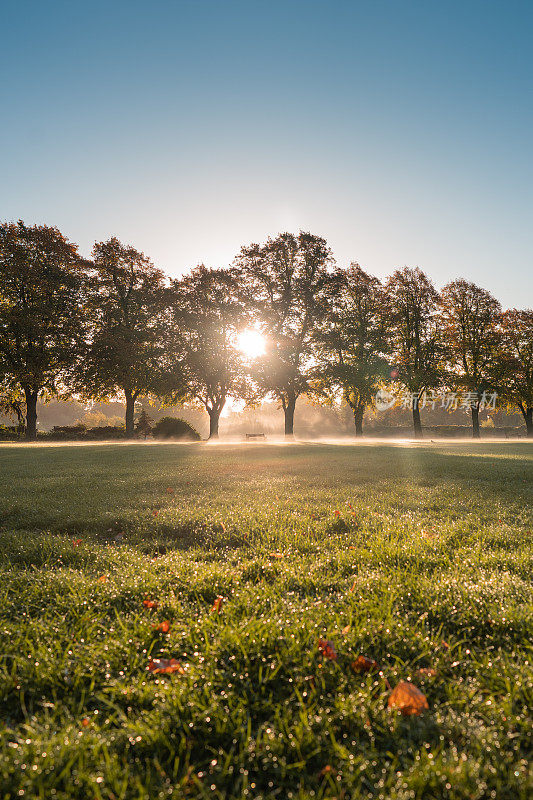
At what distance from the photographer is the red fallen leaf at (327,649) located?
2.15 meters

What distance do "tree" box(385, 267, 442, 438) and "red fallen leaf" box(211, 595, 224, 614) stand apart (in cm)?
3563

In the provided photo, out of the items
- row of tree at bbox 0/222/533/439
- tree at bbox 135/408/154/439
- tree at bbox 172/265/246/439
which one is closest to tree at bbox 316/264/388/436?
row of tree at bbox 0/222/533/439

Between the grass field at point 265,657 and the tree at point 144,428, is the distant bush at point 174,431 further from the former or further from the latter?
the grass field at point 265,657

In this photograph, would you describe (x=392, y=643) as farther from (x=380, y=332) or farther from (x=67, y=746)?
(x=380, y=332)

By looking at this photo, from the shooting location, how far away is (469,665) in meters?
2.12

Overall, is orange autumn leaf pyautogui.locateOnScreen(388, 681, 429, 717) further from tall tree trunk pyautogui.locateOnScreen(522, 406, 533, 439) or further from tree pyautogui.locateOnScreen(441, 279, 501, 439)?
tall tree trunk pyautogui.locateOnScreen(522, 406, 533, 439)

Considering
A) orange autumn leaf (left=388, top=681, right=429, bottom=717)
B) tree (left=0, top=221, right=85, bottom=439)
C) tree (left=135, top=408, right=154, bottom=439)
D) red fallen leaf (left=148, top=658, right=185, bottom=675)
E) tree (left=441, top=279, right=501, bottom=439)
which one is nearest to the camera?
orange autumn leaf (left=388, top=681, right=429, bottom=717)

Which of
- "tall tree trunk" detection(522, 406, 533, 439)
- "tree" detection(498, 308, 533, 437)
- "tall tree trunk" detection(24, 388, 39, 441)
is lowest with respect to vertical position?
"tall tree trunk" detection(522, 406, 533, 439)

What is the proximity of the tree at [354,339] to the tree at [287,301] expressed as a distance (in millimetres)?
1276

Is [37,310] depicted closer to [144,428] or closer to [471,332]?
[144,428]

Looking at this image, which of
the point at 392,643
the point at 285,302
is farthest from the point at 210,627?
the point at 285,302

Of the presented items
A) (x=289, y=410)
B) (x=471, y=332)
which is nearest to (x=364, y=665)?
(x=289, y=410)

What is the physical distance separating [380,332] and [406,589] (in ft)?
114

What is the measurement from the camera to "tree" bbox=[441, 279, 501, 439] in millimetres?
38656
